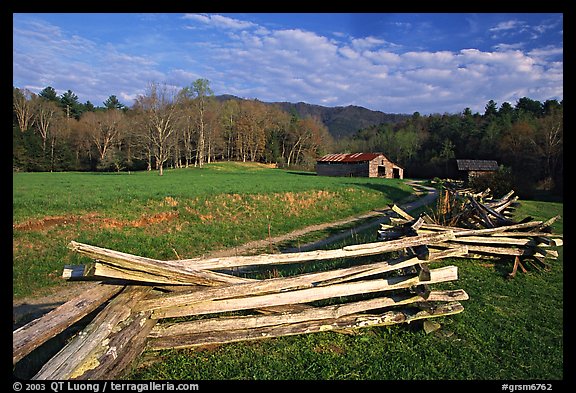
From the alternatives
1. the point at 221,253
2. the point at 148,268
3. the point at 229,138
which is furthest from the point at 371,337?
the point at 229,138

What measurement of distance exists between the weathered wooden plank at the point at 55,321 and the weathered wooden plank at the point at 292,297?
0.69 meters

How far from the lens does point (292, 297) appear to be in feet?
14.7

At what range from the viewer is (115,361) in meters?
3.45

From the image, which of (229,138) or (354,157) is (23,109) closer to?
(229,138)

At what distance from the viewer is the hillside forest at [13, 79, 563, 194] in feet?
155

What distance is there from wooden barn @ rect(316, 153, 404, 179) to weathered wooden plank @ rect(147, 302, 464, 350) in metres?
51.9

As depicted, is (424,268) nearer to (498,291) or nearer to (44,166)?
(498,291)

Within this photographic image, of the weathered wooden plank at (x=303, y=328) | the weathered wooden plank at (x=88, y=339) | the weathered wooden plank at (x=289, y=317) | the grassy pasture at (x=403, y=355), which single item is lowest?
the grassy pasture at (x=403, y=355)

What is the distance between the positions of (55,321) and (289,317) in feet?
9.18

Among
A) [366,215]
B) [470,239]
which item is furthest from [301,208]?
[470,239]

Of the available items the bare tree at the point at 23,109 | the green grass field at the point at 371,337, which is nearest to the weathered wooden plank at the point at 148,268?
the green grass field at the point at 371,337

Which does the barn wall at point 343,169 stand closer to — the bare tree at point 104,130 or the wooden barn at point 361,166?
the wooden barn at point 361,166

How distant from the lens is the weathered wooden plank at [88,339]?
9.73ft

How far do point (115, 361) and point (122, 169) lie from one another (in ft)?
218
